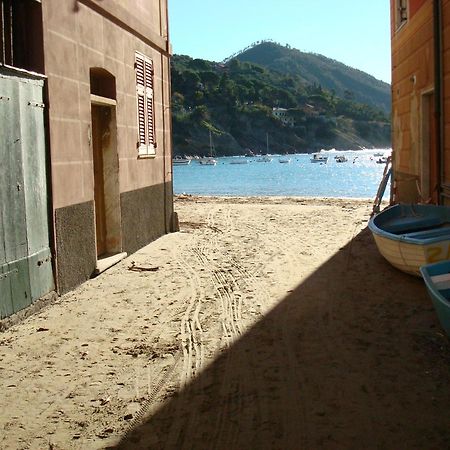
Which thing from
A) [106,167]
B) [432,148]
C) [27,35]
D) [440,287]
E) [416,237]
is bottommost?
[440,287]

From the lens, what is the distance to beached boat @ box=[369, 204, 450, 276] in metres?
6.75

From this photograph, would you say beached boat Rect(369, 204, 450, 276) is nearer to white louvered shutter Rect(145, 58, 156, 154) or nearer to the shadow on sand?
the shadow on sand

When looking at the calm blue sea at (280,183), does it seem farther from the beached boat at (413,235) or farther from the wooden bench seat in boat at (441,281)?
the wooden bench seat in boat at (441,281)

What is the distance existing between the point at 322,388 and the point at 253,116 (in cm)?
13796

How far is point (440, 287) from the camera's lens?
17.5 ft

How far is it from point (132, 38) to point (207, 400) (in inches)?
295

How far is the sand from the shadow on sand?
0.04 feet

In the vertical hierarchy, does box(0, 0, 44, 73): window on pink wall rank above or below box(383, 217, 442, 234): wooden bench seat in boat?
above

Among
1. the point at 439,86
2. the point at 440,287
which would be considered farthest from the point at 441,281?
the point at 439,86

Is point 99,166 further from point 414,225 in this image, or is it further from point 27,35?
point 414,225

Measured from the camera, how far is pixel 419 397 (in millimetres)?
3971

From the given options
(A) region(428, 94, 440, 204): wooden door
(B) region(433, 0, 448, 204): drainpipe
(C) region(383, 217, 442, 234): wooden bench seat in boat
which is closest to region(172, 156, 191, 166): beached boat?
(A) region(428, 94, 440, 204): wooden door

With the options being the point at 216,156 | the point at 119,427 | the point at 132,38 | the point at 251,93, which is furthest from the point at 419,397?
the point at 251,93

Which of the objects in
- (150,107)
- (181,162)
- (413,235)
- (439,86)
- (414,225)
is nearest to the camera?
(413,235)
